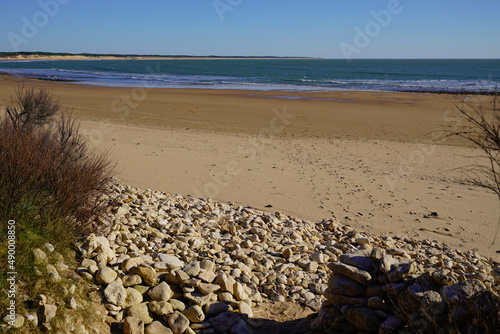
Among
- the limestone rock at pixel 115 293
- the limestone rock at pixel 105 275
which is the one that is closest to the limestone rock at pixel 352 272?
the limestone rock at pixel 115 293

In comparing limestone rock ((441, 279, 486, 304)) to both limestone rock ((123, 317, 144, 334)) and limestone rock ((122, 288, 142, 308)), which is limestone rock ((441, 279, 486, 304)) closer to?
limestone rock ((123, 317, 144, 334))

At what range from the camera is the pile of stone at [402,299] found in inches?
131

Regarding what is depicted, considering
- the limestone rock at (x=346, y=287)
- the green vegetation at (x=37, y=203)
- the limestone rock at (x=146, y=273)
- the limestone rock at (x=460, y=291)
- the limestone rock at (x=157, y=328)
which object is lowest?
the limestone rock at (x=157, y=328)

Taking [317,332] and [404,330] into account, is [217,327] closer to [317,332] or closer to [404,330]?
[317,332]

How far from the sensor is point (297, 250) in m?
6.00

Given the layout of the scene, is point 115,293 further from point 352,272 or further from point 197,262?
point 352,272

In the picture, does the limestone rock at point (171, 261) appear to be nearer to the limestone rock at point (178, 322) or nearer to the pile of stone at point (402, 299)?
the limestone rock at point (178, 322)

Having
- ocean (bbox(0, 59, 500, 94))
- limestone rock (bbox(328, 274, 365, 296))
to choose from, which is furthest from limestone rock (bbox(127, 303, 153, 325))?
ocean (bbox(0, 59, 500, 94))

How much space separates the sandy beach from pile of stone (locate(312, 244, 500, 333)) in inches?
125

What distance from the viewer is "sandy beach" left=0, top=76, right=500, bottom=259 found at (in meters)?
7.81

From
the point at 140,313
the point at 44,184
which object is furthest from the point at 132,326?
the point at 44,184

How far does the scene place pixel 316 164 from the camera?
1107 cm

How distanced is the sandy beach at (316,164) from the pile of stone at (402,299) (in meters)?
3.17

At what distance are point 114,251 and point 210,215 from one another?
2.25 meters
